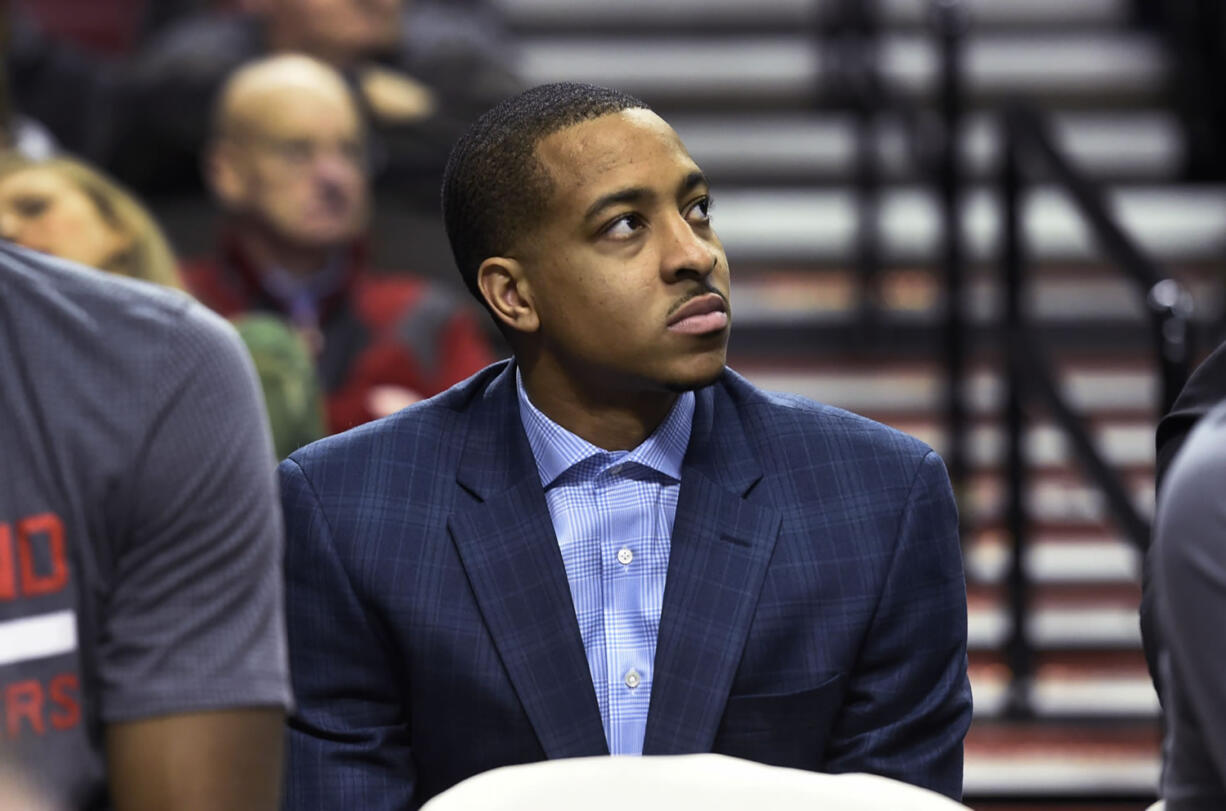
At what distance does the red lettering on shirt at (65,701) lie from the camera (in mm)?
1202

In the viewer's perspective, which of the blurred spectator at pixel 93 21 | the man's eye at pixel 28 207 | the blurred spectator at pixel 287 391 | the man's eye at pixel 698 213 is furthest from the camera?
Result: the blurred spectator at pixel 93 21

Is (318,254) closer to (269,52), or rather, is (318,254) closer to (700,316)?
(269,52)

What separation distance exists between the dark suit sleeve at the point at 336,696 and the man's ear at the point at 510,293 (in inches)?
10.4

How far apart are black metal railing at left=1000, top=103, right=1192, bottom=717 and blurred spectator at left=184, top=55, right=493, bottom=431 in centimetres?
107

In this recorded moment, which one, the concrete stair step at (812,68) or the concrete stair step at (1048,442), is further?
the concrete stair step at (812,68)

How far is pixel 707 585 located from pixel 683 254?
0.30 metres

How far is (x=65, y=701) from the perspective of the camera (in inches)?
47.5

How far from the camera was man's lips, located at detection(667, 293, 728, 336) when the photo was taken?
5.74 ft

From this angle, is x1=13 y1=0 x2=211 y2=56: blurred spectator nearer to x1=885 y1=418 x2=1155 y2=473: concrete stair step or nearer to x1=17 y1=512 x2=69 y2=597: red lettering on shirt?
x1=885 y1=418 x2=1155 y2=473: concrete stair step

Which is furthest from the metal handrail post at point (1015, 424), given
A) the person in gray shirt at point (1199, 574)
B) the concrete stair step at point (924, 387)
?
the person in gray shirt at point (1199, 574)

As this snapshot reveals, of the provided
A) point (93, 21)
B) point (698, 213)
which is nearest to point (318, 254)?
point (698, 213)

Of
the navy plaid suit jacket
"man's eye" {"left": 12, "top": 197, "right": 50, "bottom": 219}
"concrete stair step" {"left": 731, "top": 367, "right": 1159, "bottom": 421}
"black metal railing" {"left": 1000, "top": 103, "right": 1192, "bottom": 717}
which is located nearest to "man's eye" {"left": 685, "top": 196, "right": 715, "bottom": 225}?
the navy plaid suit jacket

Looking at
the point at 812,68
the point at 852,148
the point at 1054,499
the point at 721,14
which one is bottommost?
the point at 1054,499

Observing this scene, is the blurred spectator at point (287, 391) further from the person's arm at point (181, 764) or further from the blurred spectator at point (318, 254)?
the person's arm at point (181, 764)
